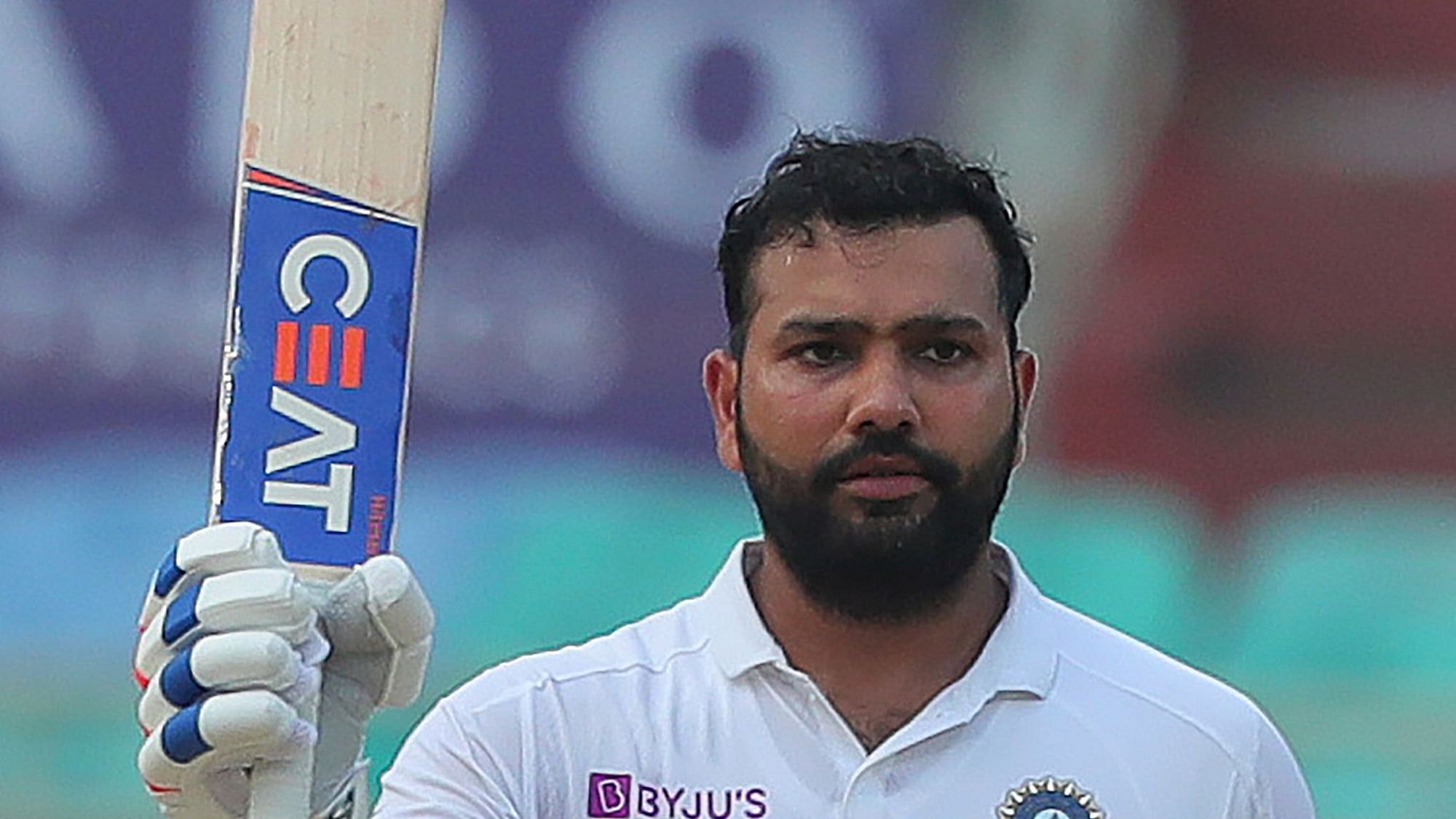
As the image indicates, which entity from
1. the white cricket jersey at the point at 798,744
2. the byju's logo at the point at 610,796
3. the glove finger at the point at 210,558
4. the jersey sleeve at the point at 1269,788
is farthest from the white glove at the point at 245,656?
the jersey sleeve at the point at 1269,788

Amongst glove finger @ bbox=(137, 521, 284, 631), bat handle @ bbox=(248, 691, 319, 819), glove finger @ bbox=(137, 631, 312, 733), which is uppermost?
glove finger @ bbox=(137, 521, 284, 631)

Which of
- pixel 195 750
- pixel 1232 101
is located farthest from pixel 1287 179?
pixel 195 750

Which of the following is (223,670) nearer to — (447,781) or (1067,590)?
(447,781)

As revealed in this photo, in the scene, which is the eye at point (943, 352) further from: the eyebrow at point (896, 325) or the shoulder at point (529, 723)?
the shoulder at point (529, 723)

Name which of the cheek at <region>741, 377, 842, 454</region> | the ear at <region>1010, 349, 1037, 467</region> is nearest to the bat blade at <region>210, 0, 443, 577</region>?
the cheek at <region>741, 377, 842, 454</region>

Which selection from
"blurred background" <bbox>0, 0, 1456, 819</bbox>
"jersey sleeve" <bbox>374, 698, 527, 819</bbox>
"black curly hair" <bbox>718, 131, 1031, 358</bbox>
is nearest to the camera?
"jersey sleeve" <bbox>374, 698, 527, 819</bbox>

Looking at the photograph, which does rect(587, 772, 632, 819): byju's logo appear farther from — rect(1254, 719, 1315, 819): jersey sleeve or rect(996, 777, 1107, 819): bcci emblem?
rect(1254, 719, 1315, 819): jersey sleeve

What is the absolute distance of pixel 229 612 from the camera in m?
1.84

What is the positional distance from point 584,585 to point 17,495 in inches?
27.1

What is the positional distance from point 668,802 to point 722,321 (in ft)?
5.35

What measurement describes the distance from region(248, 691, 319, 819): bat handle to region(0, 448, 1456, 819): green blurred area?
4.67 ft

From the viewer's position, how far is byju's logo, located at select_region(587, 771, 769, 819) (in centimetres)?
178

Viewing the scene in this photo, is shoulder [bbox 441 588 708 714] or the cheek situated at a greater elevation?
the cheek

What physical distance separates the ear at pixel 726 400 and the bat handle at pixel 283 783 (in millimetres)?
325
